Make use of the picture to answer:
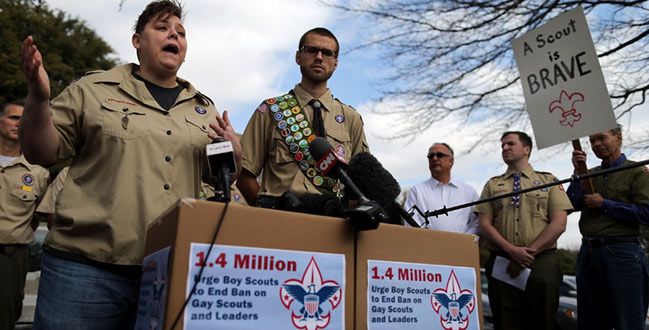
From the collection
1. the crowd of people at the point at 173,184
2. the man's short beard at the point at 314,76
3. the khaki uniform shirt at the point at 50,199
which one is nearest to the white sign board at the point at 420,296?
the crowd of people at the point at 173,184

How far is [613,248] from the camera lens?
168 inches

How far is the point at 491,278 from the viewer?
190 inches

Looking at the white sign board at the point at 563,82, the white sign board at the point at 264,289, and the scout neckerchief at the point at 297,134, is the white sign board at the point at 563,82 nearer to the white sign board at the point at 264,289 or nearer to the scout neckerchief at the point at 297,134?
the scout neckerchief at the point at 297,134

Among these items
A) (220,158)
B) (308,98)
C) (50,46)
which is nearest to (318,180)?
(308,98)

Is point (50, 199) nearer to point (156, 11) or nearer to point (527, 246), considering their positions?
point (156, 11)

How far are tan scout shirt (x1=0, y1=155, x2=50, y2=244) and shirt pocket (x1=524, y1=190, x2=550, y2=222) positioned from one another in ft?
13.5

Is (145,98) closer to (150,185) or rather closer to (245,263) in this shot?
(150,185)

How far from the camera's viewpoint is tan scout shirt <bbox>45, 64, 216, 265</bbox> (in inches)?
74.0

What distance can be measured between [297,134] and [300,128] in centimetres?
4

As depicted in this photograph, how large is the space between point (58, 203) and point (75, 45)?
68.5ft

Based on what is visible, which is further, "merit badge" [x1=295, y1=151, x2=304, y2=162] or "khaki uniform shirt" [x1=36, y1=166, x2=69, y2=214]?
"khaki uniform shirt" [x1=36, y1=166, x2=69, y2=214]

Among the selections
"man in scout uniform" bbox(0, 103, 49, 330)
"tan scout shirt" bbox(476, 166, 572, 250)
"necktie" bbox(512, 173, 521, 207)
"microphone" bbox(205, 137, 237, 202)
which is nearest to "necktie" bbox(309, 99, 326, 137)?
"microphone" bbox(205, 137, 237, 202)

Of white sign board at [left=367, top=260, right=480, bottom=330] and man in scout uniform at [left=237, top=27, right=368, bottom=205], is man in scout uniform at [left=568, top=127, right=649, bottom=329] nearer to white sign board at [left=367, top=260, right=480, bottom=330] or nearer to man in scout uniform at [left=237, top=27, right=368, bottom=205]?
man in scout uniform at [left=237, top=27, right=368, bottom=205]

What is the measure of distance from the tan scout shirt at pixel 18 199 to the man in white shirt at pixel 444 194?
3202mm
